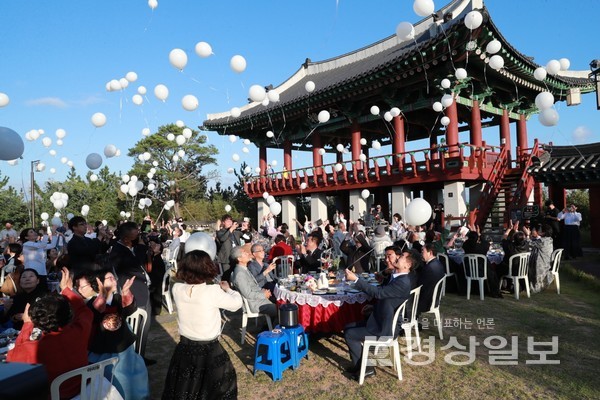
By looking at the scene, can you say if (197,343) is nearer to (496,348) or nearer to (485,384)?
(485,384)

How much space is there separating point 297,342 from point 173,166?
30713mm

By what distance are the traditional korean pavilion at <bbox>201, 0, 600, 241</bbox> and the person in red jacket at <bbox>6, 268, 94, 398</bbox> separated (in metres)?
7.90

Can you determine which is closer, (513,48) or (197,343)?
(197,343)

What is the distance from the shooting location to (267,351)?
13.3ft

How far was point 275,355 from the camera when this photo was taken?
4016 mm

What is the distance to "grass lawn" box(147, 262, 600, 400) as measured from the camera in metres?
3.68

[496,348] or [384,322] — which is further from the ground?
[384,322]

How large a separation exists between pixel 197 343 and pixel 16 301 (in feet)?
8.37

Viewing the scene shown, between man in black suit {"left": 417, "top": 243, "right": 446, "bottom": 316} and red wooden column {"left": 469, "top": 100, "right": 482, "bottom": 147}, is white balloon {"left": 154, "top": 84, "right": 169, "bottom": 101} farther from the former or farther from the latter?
red wooden column {"left": 469, "top": 100, "right": 482, "bottom": 147}

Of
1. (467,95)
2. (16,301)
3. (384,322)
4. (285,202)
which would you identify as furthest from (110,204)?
(384,322)

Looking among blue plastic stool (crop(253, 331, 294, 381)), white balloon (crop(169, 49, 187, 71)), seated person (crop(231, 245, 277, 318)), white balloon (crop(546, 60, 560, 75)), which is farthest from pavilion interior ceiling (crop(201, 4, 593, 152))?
blue plastic stool (crop(253, 331, 294, 381))

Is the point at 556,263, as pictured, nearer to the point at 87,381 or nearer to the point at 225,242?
the point at 225,242

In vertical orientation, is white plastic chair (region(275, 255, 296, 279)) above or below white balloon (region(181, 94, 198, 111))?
below

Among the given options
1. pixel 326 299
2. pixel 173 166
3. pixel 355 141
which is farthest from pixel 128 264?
pixel 173 166
